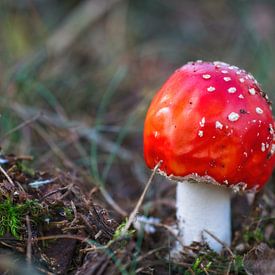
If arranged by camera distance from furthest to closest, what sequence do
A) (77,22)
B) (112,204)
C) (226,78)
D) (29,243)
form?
(77,22)
(112,204)
(226,78)
(29,243)

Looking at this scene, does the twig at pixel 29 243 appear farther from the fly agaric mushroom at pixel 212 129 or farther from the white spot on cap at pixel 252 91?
the white spot on cap at pixel 252 91

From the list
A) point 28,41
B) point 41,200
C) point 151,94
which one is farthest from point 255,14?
point 41,200

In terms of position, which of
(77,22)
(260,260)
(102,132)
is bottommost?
(102,132)

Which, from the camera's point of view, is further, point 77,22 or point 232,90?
point 77,22

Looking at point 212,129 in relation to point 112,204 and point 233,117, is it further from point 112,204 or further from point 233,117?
point 112,204

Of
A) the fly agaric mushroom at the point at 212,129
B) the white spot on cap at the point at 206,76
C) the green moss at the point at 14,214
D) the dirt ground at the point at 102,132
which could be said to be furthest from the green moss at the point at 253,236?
the green moss at the point at 14,214

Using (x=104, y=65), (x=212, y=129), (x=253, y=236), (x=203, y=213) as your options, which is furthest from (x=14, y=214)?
(x=104, y=65)

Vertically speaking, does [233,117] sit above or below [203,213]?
above

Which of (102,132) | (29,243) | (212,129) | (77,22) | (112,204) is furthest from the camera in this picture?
(77,22)
